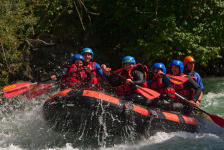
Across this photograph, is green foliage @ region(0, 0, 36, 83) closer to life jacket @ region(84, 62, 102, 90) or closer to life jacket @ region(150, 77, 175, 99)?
life jacket @ region(84, 62, 102, 90)

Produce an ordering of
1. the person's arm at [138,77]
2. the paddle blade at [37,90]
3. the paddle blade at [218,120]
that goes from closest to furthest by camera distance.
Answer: the person's arm at [138,77] < the paddle blade at [218,120] < the paddle blade at [37,90]

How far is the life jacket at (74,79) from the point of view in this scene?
17.8ft

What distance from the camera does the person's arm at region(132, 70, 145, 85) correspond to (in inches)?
Answer: 213

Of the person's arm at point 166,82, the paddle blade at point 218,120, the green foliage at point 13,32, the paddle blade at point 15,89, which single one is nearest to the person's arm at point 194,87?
the person's arm at point 166,82

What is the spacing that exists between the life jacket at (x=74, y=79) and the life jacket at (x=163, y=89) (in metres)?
1.58

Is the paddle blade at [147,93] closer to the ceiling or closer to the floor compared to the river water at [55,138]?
closer to the ceiling

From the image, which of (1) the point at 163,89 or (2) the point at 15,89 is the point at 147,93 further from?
(2) the point at 15,89

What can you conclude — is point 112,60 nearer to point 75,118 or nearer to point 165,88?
point 165,88

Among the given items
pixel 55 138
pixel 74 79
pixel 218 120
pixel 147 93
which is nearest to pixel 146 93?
pixel 147 93

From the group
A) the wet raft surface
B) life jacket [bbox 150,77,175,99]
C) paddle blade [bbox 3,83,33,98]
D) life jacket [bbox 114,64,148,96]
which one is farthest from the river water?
life jacket [bbox 114,64,148,96]

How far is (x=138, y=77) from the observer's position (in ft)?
18.0

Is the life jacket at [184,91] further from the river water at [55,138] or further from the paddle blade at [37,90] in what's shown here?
the paddle blade at [37,90]

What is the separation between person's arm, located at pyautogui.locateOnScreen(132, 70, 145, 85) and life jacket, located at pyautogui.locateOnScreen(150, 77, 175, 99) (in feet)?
1.54

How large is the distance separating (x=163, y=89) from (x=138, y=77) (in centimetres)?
70
